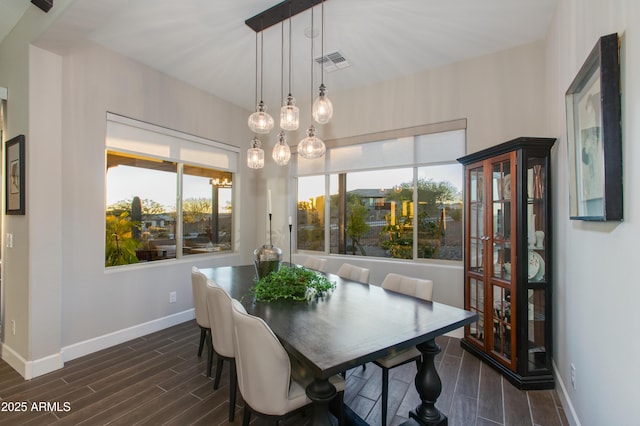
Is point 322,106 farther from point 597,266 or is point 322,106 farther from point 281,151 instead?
point 597,266

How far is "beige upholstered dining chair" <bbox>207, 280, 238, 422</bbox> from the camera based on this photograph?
193 centimetres

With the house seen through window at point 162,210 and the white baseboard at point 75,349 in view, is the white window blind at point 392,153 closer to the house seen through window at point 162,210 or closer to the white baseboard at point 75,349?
the house seen through window at point 162,210

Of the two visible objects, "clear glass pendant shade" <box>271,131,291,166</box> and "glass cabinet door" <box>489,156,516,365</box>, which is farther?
"clear glass pendant shade" <box>271,131,291,166</box>

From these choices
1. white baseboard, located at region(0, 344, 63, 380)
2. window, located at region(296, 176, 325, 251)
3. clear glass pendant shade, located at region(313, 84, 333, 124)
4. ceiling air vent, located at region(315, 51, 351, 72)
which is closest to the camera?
clear glass pendant shade, located at region(313, 84, 333, 124)

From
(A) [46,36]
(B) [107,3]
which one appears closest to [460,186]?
(B) [107,3]

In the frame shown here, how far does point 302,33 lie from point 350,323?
2669 millimetres

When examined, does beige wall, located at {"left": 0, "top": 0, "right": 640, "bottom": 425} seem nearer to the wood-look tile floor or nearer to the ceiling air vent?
the wood-look tile floor

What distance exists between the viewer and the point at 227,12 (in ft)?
8.36

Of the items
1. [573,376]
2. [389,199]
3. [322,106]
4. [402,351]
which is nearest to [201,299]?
[402,351]

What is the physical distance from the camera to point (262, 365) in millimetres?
1410

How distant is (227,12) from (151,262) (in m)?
2.90

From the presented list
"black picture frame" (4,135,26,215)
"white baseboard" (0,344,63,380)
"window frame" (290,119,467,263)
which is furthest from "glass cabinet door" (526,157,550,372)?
"black picture frame" (4,135,26,215)

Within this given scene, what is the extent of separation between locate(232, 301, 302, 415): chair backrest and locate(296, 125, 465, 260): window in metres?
2.67

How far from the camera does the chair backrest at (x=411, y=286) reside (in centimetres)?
230
